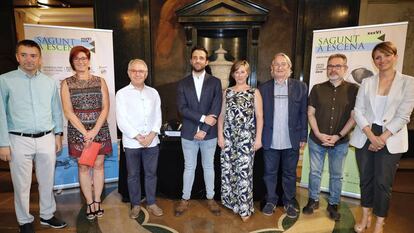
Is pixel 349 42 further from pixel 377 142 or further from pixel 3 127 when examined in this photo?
pixel 3 127

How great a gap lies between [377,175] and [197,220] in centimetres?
161

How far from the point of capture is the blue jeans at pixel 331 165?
2596 mm

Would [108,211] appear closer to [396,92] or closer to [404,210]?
[396,92]

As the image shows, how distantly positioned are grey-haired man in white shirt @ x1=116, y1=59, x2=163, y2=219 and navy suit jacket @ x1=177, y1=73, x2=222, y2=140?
26cm

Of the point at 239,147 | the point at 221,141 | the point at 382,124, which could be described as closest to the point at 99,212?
the point at 221,141

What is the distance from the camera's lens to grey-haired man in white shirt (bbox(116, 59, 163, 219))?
7.89 ft

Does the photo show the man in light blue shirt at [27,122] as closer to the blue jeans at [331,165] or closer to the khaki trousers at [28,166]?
the khaki trousers at [28,166]

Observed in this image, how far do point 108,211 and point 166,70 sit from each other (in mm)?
2488

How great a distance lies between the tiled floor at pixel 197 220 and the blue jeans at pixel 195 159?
0.30 m

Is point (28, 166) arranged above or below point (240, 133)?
below

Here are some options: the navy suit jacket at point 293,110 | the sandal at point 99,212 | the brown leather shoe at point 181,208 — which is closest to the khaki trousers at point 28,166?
the sandal at point 99,212

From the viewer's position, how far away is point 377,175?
85.7 inches

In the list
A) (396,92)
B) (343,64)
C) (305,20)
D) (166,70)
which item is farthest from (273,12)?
(396,92)

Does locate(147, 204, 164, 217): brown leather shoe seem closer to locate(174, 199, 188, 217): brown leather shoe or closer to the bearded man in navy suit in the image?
locate(174, 199, 188, 217): brown leather shoe
